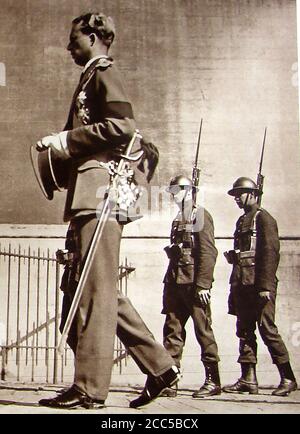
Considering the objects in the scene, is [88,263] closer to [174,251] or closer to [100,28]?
[174,251]

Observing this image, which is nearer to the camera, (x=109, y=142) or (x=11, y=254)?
(x=109, y=142)

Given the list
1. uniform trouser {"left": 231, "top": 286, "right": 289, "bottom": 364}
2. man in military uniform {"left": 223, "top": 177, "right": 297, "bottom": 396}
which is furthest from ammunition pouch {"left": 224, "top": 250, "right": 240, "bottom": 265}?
uniform trouser {"left": 231, "top": 286, "right": 289, "bottom": 364}

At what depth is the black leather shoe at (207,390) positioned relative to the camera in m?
2.91

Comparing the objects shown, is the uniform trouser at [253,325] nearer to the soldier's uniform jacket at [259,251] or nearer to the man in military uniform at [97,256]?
the soldier's uniform jacket at [259,251]

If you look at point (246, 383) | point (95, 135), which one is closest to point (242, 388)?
point (246, 383)

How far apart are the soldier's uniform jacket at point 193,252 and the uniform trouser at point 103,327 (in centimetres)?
73

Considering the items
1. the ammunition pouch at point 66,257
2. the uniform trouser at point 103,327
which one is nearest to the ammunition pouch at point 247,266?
the uniform trouser at point 103,327

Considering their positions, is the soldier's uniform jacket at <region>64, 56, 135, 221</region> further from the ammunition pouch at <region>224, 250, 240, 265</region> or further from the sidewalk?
the ammunition pouch at <region>224, 250, 240, 265</region>

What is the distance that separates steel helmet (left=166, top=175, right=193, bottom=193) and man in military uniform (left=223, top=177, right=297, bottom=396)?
0.21 metres

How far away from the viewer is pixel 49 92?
Answer: 131 inches

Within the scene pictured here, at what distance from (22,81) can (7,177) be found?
1.60 feet

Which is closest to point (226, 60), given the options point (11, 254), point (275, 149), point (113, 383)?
point (275, 149)

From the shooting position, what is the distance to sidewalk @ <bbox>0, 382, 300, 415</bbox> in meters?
2.51
